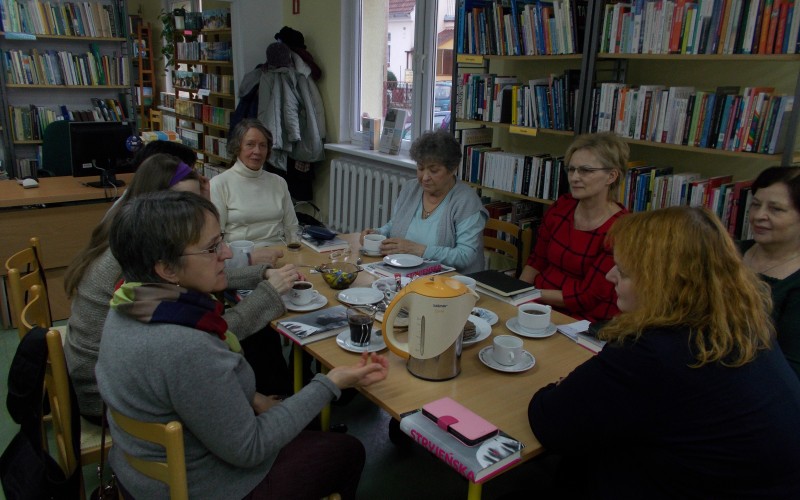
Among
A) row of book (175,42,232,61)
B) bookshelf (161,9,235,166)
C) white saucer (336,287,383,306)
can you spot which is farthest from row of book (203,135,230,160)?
white saucer (336,287,383,306)

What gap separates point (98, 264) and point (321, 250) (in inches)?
39.6

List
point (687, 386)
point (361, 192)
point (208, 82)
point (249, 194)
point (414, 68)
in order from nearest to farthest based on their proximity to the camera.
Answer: point (687, 386)
point (249, 194)
point (414, 68)
point (361, 192)
point (208, 82)

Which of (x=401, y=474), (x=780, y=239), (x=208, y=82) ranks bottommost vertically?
(x=401, y=474)

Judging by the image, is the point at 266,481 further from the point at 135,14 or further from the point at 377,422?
the point at 135,14

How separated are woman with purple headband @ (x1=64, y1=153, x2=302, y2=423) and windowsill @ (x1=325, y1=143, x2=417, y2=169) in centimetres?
217

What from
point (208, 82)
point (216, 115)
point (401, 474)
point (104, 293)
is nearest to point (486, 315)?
point (401, 474)

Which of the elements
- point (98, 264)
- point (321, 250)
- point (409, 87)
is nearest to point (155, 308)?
point (98, 264)

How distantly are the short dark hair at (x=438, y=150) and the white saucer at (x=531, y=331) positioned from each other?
100 centimetres

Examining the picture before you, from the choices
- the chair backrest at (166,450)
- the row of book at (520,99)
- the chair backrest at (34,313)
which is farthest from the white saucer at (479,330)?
the row of book at (520,99)

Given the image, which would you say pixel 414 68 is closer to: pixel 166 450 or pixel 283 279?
pixel 283 279

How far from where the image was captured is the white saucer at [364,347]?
1618 mm

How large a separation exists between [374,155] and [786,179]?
2980 millimetres

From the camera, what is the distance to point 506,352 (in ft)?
5.09

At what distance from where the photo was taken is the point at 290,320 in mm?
1796
